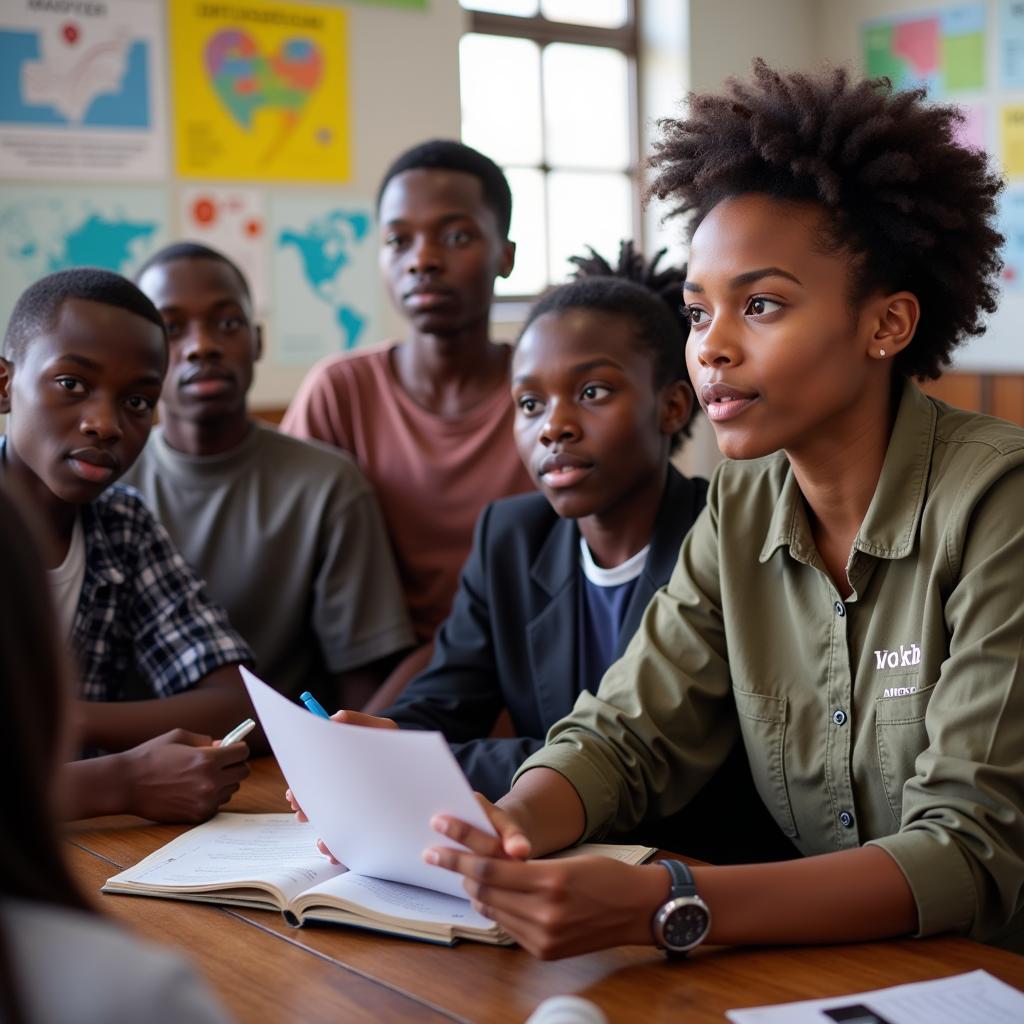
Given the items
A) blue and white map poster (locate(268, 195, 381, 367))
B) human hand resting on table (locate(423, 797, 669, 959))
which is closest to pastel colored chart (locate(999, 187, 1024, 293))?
blue and white map poster (locate(268, 195, 381, 367))

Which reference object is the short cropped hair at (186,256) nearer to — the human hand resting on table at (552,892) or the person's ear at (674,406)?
the person's ear at (674,406)

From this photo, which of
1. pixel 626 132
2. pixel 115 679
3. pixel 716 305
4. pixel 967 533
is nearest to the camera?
pixel 967 533

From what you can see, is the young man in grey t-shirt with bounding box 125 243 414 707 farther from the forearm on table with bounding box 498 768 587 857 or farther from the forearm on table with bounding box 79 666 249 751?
the forearm on table with bounding box 498 768 587 857

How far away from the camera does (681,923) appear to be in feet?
3.46

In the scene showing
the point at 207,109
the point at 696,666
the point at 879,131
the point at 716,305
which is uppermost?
the point at 207,109

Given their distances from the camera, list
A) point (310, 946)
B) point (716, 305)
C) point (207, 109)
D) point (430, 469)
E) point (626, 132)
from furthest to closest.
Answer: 1. point (626, 132)
2. point (207, 109)
3. point (430, 469)
4. point (716, 305)
5. point (310, 946)

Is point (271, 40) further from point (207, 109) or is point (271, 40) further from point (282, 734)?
point (282, 734)

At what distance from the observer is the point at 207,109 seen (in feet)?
13.5

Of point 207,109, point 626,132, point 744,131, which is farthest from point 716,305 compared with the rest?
point 626,132

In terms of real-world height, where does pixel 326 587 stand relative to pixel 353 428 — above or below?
below

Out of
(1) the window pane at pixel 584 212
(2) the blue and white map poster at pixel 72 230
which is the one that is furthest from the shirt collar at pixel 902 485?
(1) the window pane at pixel 584 212

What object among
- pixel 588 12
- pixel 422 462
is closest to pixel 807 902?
pixel 422 462

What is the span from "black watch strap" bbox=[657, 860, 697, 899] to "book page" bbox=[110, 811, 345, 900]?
336 mm

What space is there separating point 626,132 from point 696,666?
461 cm
